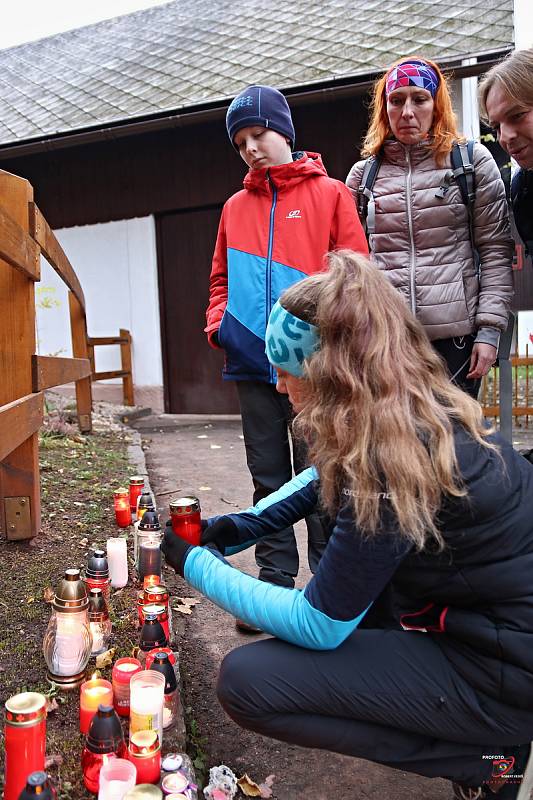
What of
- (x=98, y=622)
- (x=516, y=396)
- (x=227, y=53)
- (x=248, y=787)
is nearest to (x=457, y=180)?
(x=98, y=622)

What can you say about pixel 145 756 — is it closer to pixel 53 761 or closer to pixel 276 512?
pixel 53 761

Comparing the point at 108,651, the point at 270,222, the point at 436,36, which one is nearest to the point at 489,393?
the point at 436,36

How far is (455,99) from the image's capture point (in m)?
7.83

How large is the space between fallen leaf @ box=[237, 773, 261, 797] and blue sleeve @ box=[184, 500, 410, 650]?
49 cm

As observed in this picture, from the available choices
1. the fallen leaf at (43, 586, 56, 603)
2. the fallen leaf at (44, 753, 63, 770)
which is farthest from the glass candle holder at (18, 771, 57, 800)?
the fallen leaf at (43, 586, 56, 603)

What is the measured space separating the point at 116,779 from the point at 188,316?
27.0 ft

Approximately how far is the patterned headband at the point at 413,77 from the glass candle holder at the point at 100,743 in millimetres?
2512

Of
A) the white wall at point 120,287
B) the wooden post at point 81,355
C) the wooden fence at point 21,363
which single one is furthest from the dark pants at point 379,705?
the white wall at point 120,287

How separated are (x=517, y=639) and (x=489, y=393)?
733 centimetres

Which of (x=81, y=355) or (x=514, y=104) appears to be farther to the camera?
(x=81, y=355)

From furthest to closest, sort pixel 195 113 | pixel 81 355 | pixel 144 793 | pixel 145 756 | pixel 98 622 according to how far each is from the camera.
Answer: pixel 195 113 < pixel 81 355 < pixel 98 622 < pixel 145 756 < pixel 144 793

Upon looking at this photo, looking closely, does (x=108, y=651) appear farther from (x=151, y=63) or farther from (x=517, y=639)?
(x=151, y=63)

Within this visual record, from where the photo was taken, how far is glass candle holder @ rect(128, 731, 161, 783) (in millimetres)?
1617

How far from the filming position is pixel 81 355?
7.43 meters
